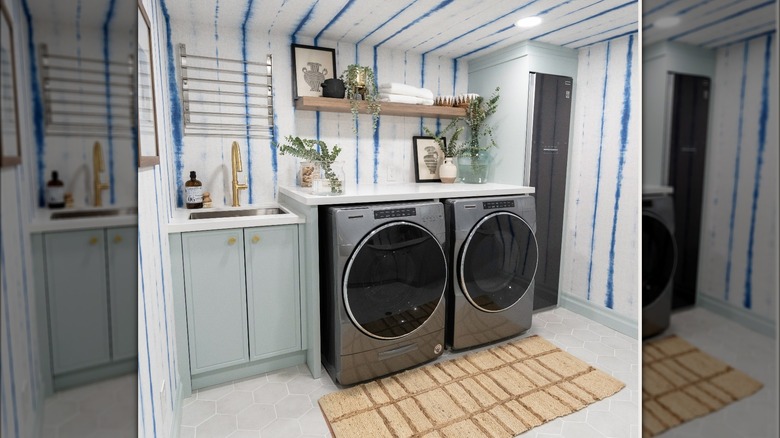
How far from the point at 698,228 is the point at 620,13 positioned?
262 centimetres

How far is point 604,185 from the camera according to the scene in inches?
113

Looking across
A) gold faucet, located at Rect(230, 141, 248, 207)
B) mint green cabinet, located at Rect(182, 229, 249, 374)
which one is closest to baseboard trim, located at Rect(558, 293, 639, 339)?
mint green cabinet, located at Rect(182, 229, 249, 374)

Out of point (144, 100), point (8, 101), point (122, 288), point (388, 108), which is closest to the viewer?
point (8, 101)

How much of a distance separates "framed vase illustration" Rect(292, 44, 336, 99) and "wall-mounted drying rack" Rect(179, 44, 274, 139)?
0.16 m

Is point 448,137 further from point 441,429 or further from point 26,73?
point 26,73

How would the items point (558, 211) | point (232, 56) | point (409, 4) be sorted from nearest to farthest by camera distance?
point (409, 4) < point (232, 56) < point (558, 211)

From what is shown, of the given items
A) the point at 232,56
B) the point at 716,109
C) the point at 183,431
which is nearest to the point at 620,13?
the point at 232,56

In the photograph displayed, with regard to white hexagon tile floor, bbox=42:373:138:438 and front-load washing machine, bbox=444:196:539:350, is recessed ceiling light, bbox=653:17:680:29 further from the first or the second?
front-load washing machine, bbox=444:196:539:350

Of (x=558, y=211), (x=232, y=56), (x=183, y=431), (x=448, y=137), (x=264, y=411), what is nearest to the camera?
(x=183, y=431)

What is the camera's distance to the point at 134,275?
Answer: 0.95 ft

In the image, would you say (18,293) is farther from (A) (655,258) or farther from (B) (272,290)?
(B) (272,290)

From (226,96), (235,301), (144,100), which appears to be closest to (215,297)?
(235,301)

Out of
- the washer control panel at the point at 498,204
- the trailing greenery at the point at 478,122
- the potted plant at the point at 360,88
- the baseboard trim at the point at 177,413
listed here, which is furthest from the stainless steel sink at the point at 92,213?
the trailing greenery at the point at 478,122

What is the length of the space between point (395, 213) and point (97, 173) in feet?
6.48
